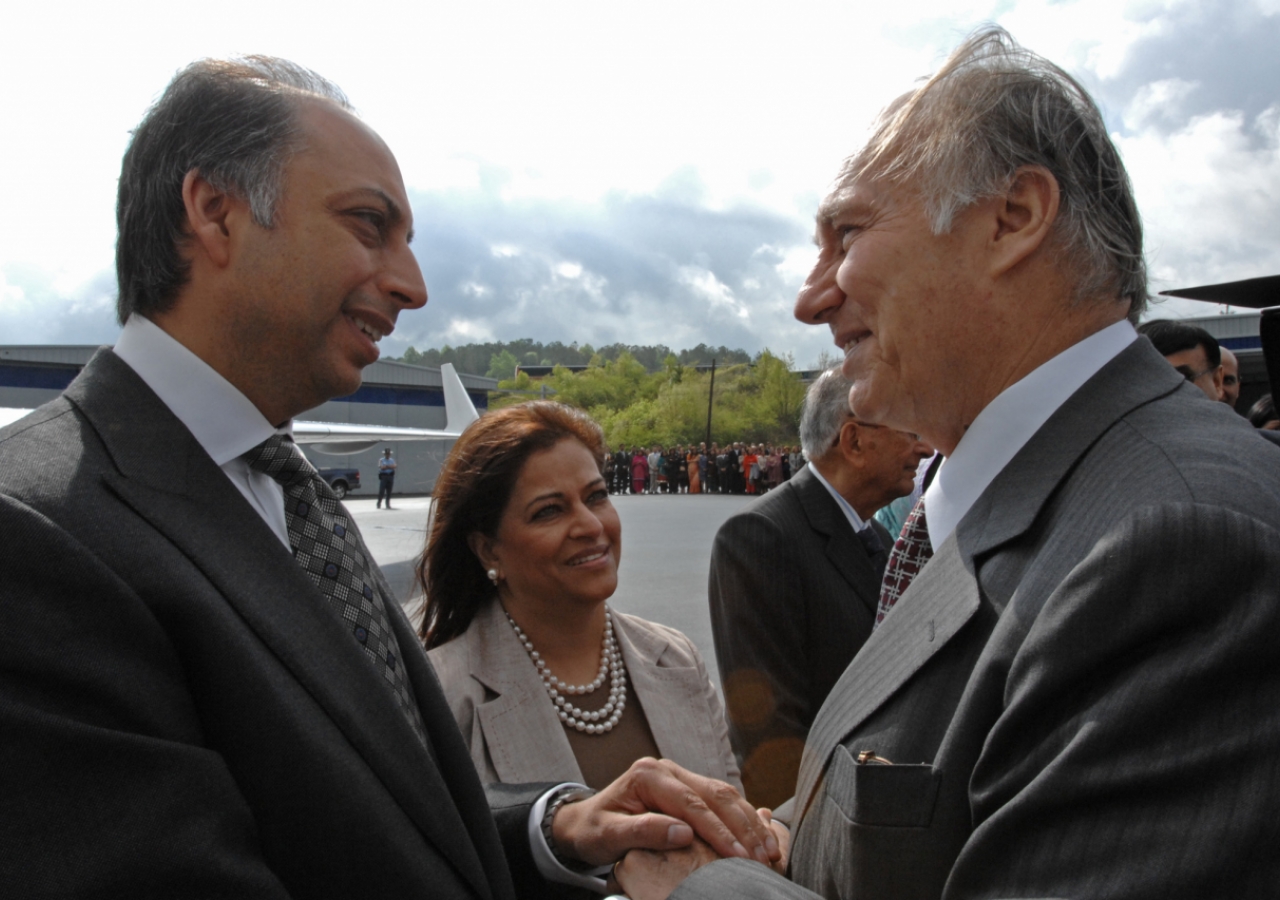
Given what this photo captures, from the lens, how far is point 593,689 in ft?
8.93

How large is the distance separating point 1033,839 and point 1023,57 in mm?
1316

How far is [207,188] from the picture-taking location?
1484 mm

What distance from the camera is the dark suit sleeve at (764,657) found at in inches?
122

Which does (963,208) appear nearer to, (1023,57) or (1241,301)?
(1023,57)

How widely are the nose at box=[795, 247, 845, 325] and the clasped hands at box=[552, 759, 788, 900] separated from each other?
103cm

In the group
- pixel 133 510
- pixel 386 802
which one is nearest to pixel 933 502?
pixel 386 802

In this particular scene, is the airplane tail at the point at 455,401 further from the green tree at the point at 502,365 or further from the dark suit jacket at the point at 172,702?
the green tree at the point at 502,365

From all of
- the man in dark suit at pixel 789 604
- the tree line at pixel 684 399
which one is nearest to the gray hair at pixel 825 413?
the man in dark suit at pixel 789 604

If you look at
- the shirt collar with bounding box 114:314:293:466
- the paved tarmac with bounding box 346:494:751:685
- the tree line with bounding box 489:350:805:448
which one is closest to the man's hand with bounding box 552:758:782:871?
the shirt collar with bounding box 114:314:293:466

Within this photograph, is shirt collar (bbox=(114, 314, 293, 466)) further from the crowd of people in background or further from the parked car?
the parked car

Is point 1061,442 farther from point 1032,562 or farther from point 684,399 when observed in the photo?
point 684,399

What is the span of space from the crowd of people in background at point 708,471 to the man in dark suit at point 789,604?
29.9m

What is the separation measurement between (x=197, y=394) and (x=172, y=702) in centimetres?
56

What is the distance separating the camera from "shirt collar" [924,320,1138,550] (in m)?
1.32
